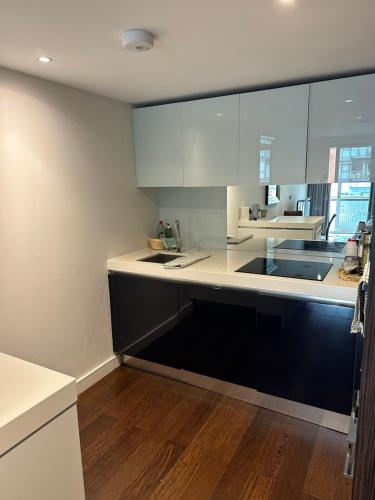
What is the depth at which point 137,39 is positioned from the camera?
1.47 meters

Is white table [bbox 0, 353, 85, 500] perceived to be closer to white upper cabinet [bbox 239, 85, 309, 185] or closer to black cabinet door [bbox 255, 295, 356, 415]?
black cabinet door [bbox 255, 295, 356, 415]

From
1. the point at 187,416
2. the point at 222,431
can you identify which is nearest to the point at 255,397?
the point at 222,431

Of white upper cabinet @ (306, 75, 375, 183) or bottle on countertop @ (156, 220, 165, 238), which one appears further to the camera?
bottle on countertop @ (156, 220, 165, 238)

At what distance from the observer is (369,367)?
1.93ft

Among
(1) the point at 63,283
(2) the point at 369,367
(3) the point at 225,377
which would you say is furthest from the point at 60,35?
(3) the point at 225,377

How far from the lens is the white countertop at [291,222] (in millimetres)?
2580

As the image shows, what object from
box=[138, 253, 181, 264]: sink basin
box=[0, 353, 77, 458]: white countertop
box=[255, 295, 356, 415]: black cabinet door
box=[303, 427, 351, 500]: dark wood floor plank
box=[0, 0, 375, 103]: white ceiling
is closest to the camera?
box=[0, 353, 77, 458]: white countertop

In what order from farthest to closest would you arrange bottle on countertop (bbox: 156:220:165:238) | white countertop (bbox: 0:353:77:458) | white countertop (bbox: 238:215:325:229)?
bottle on countertop (bbox: 156:220:165:238) → white countertop (bbox: 238:215:325:229) → white countertop (bbox: 0:353:77:458)

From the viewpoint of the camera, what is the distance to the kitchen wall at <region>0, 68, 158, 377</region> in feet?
6.51

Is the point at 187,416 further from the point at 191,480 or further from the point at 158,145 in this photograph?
the point at 158,145

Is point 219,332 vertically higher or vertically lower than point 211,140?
lower

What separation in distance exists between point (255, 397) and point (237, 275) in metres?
0.89

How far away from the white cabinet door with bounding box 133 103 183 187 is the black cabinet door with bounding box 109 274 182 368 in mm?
833

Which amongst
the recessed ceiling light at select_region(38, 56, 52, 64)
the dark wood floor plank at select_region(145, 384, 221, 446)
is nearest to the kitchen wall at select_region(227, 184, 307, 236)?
the dark wood floor plank at select_region(145, 384, 221, 446)
